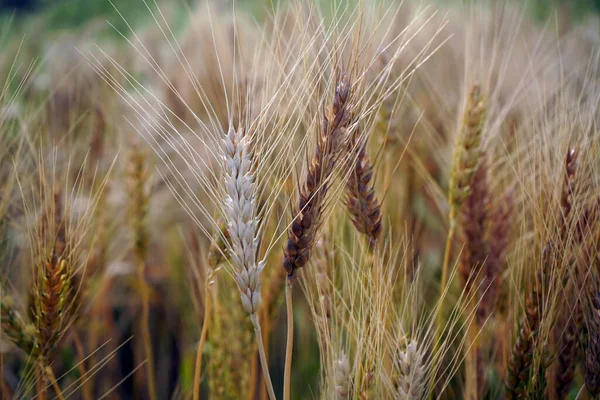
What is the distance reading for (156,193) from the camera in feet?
5.88

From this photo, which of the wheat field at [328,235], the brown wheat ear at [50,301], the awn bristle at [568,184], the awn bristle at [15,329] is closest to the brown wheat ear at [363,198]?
the wheat field at [328,235]

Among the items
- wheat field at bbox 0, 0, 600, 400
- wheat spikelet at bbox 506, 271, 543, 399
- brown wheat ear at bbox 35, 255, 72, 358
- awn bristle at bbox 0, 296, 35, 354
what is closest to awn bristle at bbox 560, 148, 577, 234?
wheat field at bbox 0, 0, 600, 400

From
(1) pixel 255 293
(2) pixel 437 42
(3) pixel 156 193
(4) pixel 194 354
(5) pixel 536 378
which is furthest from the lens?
(2) pixel 437 42

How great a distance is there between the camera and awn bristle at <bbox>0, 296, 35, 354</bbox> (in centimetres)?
92

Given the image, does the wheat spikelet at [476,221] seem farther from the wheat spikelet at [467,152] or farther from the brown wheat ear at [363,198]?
the brown wheat ear at [363,198]

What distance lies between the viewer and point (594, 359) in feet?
2.61

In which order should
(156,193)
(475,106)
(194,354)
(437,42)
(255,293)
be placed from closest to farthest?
(255,293) → (475,106) → (194,354) → (156,193) → (437,42)

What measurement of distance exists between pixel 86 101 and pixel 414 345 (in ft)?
4.95

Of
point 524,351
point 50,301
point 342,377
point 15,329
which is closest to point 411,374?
point 342,377

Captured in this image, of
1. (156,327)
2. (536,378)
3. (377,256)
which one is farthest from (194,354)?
(536,378)

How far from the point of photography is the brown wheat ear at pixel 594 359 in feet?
2.60

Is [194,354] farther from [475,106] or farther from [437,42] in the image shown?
[437,42]

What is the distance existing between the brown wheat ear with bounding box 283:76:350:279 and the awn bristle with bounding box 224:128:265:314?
0.16 ft

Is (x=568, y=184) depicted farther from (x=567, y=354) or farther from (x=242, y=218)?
(x=242, y=218)
